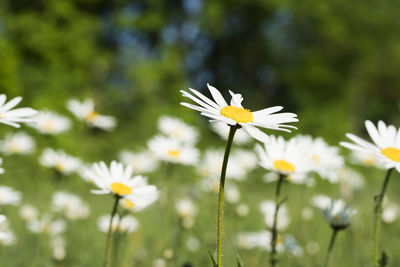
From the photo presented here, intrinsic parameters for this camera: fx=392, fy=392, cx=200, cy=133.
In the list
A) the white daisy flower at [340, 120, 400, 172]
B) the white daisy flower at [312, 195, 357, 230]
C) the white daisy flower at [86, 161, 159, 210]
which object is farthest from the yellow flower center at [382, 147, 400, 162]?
the white daisy flower at [86, 161, 159, 210]

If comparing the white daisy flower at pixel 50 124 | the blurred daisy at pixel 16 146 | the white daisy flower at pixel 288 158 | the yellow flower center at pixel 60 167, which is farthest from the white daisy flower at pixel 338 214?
the blurred daisy at pixel 16 146

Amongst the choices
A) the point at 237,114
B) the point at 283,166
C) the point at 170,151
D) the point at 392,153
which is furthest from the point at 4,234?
the point at 170,151

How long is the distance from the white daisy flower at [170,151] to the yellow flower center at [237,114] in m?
0.88

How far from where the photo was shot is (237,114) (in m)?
0.79

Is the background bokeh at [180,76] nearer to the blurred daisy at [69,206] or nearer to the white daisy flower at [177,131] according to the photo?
the blurred daisy at [69,206]

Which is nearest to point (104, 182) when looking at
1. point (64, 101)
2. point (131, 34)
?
point (64, 101)

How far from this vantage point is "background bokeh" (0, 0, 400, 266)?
2342 millimetres

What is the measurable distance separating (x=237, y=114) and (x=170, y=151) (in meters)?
0.97

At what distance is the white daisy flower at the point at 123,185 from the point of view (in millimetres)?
942

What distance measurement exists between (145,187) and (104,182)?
102 millimetres

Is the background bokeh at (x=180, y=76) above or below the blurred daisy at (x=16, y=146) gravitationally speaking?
above

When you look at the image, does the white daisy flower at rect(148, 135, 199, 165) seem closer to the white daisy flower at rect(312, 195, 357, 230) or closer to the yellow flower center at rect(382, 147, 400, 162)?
the white daisy flower at rect(312, 195, 357, 230)

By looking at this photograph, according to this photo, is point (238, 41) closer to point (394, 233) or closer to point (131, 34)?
point (131, 34)

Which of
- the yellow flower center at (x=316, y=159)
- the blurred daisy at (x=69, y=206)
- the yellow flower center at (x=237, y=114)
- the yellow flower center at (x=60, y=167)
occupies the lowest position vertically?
the blurred daisy at (x=69, y=206)
